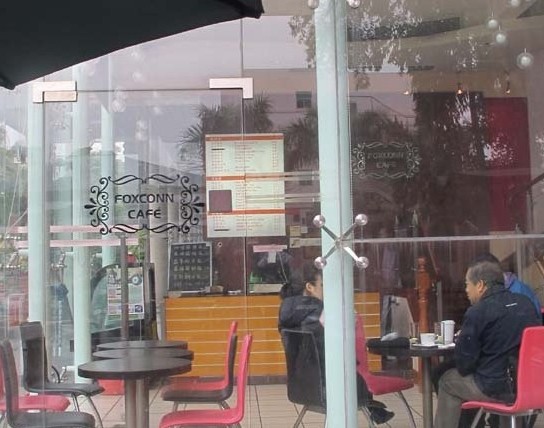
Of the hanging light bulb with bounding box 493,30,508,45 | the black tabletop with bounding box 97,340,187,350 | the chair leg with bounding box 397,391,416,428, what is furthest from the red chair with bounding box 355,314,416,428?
the hanging light bulb with bounding box 493,30,508,45

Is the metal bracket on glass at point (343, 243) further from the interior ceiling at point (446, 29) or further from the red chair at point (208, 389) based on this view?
the interior ceiling at point (446, 29)

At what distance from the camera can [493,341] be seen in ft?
13.9

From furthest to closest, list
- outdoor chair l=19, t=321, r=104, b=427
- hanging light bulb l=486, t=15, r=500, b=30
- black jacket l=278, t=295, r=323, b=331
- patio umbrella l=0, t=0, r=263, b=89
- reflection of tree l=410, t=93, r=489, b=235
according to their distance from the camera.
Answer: hanging light bulb l=486, t=15, r=500, b=30, reflection of tree l=410, t=93, r=489, b=235, outdoor chair l=19, t=321, r=104, b=427, black jacket l=278, t=295, r=323, b=331, patio umbrella l=0, t=0, r=263, b=89

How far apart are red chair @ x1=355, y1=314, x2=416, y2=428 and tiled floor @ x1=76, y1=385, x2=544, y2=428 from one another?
0.14 ft

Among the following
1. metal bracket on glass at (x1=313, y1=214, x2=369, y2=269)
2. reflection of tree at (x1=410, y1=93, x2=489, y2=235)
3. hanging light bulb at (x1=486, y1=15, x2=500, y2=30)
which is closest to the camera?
metal bracket on glass at (x1=313, y1=214, x2=369, y2=269)

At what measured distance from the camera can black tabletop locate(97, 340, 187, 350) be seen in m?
5.05

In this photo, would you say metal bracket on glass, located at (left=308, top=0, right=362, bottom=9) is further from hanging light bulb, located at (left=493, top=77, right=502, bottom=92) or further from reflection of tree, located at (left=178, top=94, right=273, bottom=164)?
A: hanging light bulb, located at (left=493, top=77, right=502, bottom=92)

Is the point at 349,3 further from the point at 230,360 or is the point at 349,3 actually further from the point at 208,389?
the point at 208,389

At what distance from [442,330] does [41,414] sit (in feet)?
8.44

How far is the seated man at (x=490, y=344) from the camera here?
423cm

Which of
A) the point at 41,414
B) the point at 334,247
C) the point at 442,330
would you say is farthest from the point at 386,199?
the point at 41,414

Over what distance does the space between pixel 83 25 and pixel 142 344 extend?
316 centimetres

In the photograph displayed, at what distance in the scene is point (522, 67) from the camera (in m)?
5.94

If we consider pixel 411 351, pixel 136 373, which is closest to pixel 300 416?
pixel 411 351
